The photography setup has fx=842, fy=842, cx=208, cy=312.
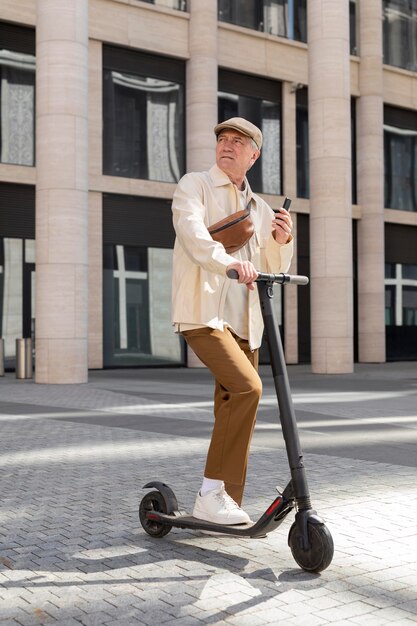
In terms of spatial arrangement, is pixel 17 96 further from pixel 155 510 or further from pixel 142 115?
pixel 155 510

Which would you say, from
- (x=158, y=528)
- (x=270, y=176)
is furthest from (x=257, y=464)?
(x=270, y=176)

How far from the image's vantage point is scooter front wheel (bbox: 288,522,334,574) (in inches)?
141

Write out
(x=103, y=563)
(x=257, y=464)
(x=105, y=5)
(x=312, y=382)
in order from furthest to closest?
1. (x=105, y=5)
2. (x=312, y=382)
3. (x=257, y=464)
4. (x=103, y=563)

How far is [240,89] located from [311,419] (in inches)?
705

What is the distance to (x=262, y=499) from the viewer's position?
5.25 metres

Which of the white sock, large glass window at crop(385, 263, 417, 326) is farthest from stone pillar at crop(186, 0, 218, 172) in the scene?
the white sock

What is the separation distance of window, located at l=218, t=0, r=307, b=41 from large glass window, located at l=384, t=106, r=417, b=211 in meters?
4.62

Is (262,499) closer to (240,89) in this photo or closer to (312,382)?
(312,382)

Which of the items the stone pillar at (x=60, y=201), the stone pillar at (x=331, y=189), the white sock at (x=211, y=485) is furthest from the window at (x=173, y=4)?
the white sock at (x=211, y=485)

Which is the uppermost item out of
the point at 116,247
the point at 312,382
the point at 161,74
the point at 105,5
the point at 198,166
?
the point at 105,5

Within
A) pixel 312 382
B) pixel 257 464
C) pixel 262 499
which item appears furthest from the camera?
pixel 312 382

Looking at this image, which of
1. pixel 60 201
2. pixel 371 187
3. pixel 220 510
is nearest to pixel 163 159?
pixel 371 187

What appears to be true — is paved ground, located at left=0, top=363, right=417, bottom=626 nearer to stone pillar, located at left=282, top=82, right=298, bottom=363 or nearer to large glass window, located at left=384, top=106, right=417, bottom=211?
stone pillar, located at left=282, top=82, right=298, bottom=363

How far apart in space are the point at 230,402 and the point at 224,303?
0.51 metres
